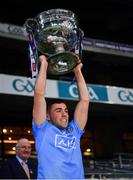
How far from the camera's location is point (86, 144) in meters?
11.9

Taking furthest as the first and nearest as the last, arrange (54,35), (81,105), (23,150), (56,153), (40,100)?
(23,150) → (54,35) → (81,105) → (40,100) → (56,153)

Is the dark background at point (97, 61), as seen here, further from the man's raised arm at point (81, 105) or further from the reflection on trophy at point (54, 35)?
the man's raised arm at point (81, 105)

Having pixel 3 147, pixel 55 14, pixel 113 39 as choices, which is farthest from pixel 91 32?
pixel 55 14

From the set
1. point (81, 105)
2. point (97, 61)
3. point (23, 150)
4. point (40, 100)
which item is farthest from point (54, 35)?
point (97, 61)

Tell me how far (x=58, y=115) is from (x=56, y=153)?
10.4 inches

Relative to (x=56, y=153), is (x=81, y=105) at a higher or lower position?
higher

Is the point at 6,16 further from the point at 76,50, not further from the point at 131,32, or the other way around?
the point at 76,50

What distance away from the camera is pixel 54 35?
113 inches

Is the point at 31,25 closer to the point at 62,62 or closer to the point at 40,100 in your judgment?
the point at 62,62

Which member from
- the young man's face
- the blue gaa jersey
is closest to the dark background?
the young man's face

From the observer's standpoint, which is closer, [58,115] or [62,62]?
[58,115]

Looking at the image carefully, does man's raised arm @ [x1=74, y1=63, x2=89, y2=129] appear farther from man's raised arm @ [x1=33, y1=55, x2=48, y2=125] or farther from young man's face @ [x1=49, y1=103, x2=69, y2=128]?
man's raised arm @ [x1=33, y1=55, x2=48, y2=125]

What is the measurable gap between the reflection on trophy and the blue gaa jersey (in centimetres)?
57

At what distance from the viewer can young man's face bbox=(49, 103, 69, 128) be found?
240cm
